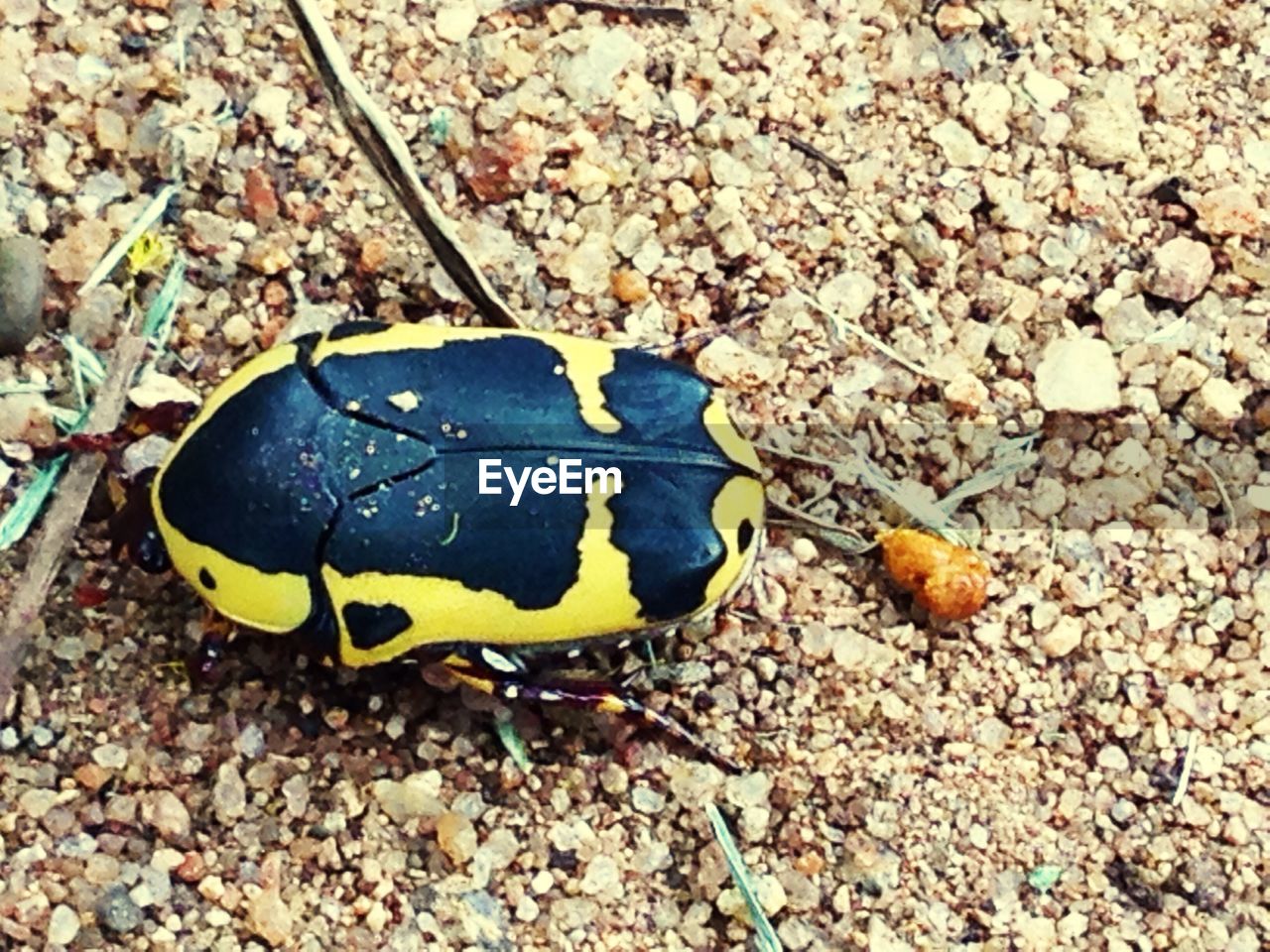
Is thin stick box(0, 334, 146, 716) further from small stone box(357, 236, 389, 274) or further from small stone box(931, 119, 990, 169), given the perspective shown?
small stone box(931, 119, 990, 169)

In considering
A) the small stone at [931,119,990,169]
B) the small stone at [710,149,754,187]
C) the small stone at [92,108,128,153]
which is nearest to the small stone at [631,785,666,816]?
the small stone at [710,149,754,187]

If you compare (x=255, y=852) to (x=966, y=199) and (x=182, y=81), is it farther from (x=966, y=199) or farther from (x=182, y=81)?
(x=966, y=199)

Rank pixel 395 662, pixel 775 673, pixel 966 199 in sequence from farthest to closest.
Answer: pixel 966 199, pixel 775 673, pixel 395 662

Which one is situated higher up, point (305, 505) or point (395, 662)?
point (305, 505)

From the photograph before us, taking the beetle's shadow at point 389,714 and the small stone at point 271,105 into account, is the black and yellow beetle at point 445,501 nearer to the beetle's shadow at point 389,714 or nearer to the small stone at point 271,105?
the beetle's shadow at point 389,714

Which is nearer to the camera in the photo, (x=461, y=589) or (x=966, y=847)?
(x=461, y=589)

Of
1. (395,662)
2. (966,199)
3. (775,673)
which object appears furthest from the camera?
(966,199)

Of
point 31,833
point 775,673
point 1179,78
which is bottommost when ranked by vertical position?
point 31,833

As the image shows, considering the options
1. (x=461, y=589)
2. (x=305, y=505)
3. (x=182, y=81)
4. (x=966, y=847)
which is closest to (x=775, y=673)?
(x=966, y=847)
